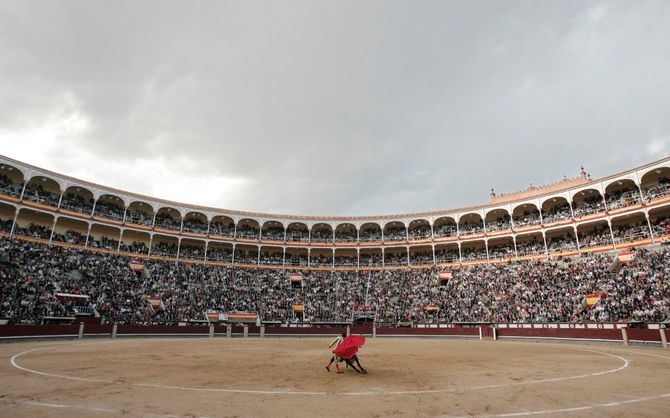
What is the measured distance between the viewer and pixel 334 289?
45.5 metres

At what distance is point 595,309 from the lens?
2850 cm

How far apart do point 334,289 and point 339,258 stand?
957cm

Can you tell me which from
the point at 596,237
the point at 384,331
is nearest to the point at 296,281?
the point at 384,331

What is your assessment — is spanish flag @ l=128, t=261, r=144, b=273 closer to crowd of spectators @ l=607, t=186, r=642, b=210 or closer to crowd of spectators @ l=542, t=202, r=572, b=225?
crowd of spectators @ l=542, t=202, r=572, b=225

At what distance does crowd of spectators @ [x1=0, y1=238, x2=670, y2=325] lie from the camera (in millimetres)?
28031

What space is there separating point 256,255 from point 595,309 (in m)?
38.8

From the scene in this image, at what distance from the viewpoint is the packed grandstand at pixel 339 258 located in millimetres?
30734

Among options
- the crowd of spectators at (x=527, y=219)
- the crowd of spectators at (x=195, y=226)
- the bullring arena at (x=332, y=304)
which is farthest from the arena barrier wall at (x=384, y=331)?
the crowd of spectators at (x=195, y=226)

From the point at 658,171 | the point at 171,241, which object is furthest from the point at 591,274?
the point at 171,241

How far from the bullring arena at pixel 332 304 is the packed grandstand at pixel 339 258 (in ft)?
0.66

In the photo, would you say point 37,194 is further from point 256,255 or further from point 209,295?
point 256,255

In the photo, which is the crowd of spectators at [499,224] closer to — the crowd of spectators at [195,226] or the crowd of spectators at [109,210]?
the crowd of spectators at [195,226]

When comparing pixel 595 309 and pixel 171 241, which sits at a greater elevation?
pixel 171 241

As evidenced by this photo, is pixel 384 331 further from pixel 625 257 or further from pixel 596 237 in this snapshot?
pixel 596 237
